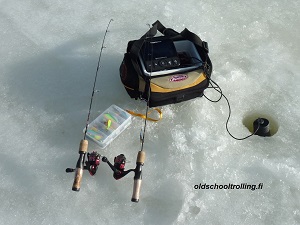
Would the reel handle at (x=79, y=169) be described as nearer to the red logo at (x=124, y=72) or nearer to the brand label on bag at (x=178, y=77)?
the red logo at (x=124, y=72)

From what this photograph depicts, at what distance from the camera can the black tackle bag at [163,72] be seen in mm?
3199

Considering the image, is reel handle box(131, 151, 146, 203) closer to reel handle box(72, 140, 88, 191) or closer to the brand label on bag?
reel handle box(72, 140, 88, 191)

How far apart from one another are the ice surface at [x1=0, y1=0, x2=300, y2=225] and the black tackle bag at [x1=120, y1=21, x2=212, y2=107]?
0.25 metres

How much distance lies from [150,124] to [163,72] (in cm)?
48

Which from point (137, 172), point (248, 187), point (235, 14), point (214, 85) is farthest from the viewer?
point (235, 14)

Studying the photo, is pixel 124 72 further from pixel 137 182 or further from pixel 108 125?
pixel 137 182

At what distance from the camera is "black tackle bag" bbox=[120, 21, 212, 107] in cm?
320

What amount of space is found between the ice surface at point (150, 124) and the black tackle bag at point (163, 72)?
0.83 feet

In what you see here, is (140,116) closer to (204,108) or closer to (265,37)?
(204,108)

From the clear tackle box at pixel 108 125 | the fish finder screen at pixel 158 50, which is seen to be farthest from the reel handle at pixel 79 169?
the fish finder screen at pixel 158 50

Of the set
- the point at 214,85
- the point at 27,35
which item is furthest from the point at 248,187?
the point at 27,35

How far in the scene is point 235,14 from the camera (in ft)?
14.3

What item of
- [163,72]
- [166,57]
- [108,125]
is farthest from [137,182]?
[166,57]

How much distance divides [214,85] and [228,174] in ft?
3.02
